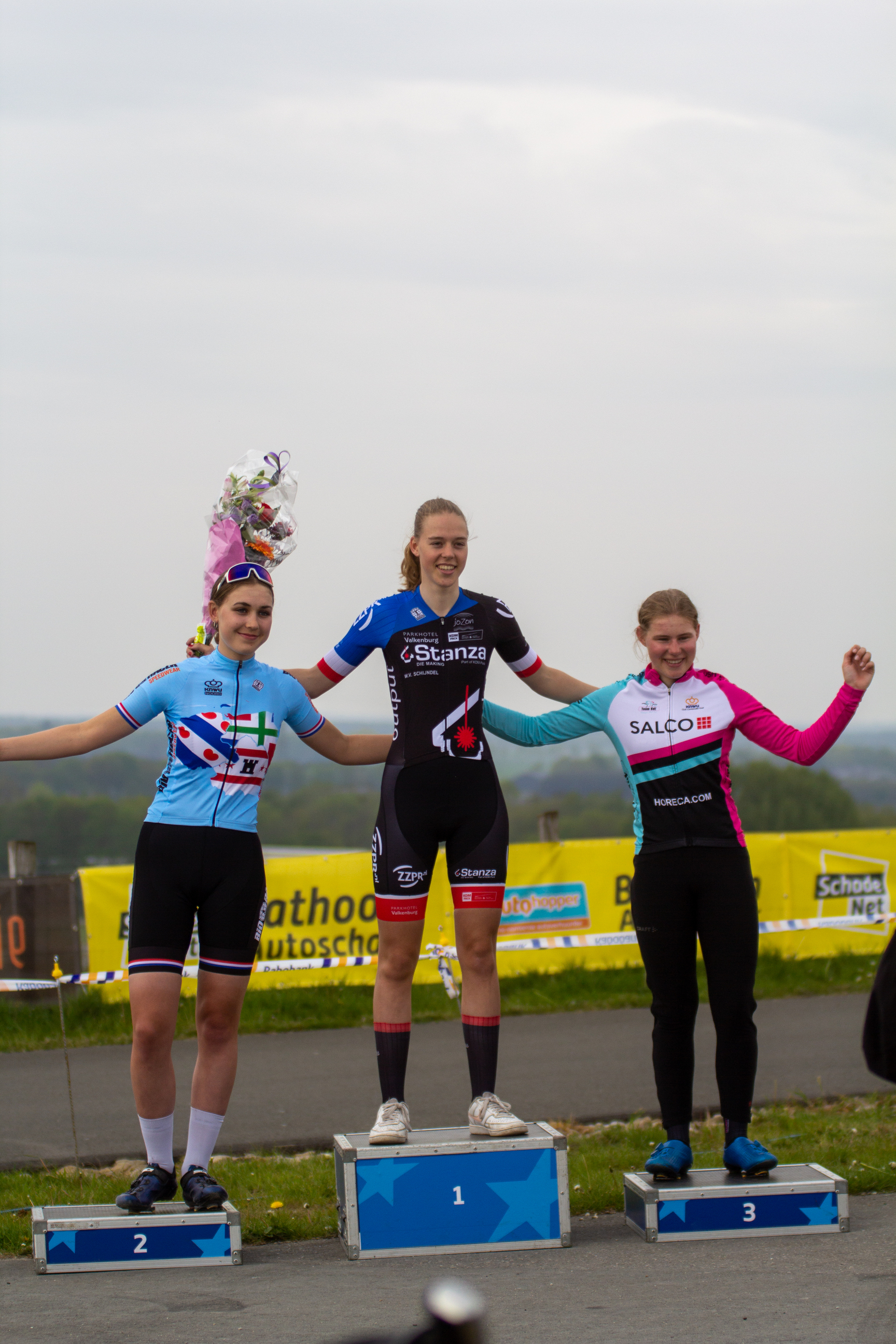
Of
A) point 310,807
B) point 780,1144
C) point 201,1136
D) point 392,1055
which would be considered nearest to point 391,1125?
point 392,1055

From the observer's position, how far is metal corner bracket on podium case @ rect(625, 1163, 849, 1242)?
4719 mm

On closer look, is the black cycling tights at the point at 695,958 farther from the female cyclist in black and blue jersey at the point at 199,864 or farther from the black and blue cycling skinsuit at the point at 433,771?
the female cyclist in black and blue jersey at the point at 199,864

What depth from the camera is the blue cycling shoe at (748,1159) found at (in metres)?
4.79

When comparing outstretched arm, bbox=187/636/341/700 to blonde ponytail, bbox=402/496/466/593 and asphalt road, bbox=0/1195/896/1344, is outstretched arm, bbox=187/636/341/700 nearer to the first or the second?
blonde ponytail, bbox=402/496/466/593

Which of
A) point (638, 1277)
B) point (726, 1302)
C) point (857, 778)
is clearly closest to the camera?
point (726, 1302)

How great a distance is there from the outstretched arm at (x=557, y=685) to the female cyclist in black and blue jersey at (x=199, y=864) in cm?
101

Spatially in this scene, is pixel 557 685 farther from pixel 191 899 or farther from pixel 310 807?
pixel 310 807

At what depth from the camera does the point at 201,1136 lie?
4.69 meters

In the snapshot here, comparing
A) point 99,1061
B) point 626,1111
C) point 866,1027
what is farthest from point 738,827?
point 99,1061

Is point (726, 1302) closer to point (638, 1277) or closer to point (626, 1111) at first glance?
point (638, 1277)

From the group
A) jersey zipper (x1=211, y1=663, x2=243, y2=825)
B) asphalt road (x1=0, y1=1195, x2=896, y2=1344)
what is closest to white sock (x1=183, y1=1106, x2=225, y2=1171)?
asphalt road (x1=0, y1=1195, x2=896, y2=1344)

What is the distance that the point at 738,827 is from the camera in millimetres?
4914

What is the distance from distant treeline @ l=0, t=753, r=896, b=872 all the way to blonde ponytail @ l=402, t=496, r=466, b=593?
42.9m

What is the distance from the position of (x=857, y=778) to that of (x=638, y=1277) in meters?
79.2
